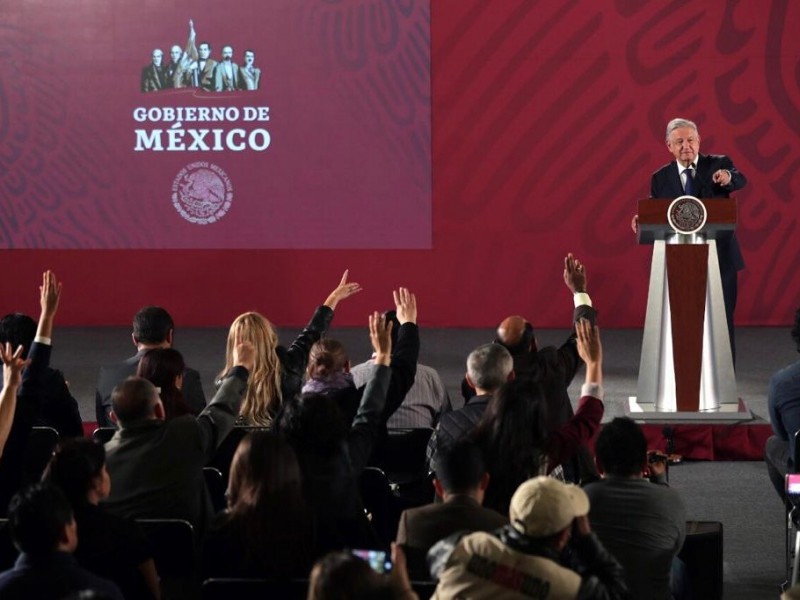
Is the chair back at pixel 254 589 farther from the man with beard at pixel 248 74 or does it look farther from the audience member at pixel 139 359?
the man with beard at pixel 248 74

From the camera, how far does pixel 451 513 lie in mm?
3223

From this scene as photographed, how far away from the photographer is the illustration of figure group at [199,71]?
9.88 meters

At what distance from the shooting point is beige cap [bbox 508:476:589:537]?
2795mm

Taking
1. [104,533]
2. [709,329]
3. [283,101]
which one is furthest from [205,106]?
[104,533]

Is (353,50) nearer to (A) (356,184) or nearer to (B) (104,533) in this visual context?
(A) (356,184)

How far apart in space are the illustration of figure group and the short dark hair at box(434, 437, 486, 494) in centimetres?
697

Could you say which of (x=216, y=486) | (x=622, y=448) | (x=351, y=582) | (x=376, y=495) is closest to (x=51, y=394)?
(x=216, y=486)

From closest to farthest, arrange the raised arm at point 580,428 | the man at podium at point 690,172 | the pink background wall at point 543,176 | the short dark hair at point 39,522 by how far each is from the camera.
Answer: the short dark hair at point 39,522
the raised arm at point 580,428
the man at podium at point 690,172
the pink background wall at point 543,176

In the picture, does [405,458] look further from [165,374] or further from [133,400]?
[133,400]

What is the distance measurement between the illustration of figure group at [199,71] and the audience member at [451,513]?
22.9ft

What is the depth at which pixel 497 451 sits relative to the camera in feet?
12.3

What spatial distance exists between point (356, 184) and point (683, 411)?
13.9 feet

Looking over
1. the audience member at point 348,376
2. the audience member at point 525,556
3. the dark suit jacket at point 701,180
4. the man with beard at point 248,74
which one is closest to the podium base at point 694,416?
the dark suit jacket at point 701,180

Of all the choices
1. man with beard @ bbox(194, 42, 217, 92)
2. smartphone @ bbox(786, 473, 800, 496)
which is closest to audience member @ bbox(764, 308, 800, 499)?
smartphone @ bbox(786, 473, 800, 496)
